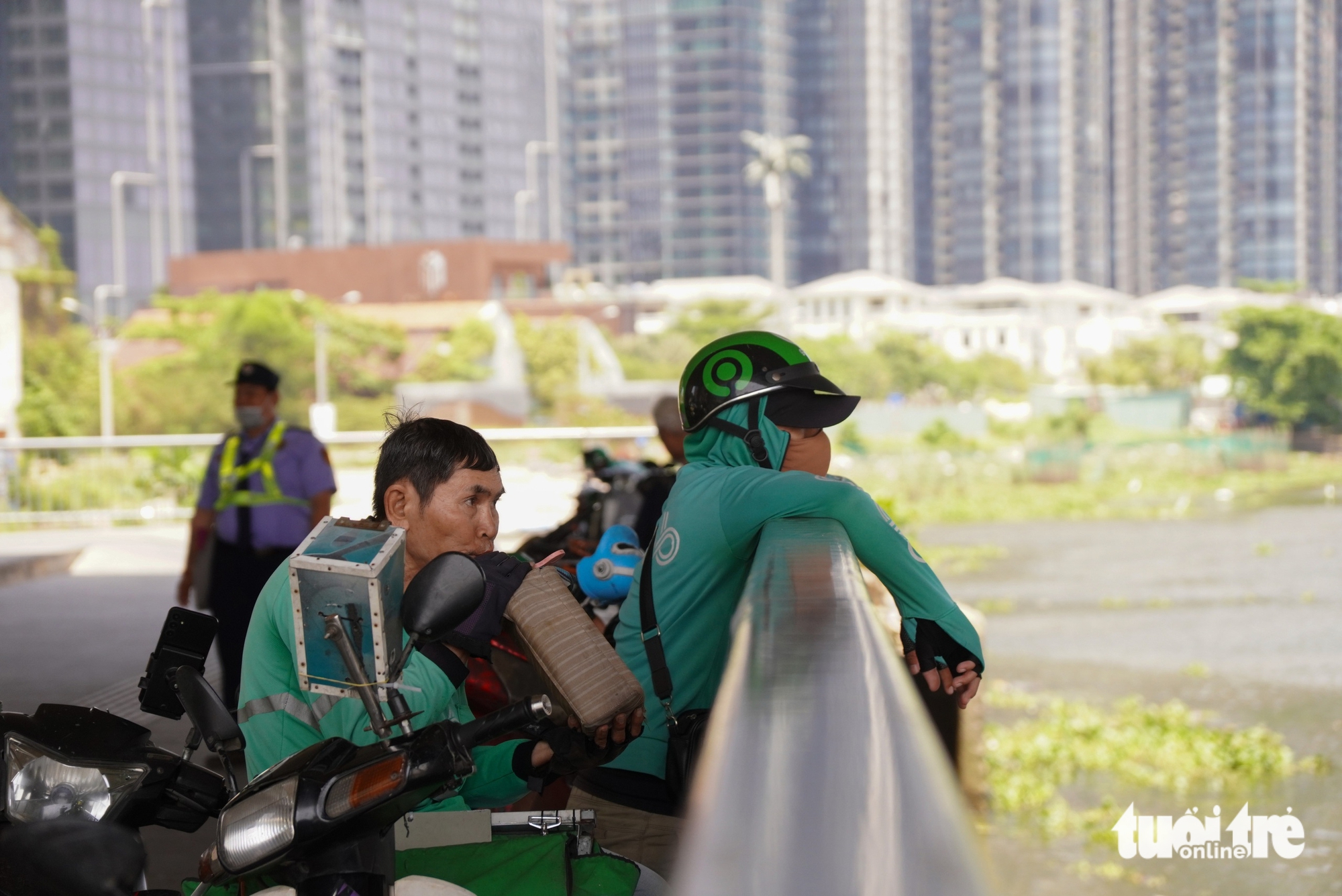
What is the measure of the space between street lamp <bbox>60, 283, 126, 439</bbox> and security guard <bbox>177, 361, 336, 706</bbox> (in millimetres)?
34020

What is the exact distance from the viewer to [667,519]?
2.35m

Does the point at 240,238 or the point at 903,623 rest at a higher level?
the point at 240,238

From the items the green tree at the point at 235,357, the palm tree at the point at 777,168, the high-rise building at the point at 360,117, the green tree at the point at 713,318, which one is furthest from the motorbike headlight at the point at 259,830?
the high-rise building at the point at 360,117

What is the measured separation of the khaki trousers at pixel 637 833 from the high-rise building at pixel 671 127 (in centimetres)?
10719

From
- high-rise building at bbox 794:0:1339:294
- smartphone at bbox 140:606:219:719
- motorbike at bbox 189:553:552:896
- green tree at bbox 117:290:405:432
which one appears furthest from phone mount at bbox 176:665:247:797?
high-rise building at bbox 794:0:1339:294

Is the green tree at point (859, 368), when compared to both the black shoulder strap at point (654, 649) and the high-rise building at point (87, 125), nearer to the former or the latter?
the high-rise building at point (87, 125)

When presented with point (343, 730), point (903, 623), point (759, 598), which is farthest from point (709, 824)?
point (903, 623)

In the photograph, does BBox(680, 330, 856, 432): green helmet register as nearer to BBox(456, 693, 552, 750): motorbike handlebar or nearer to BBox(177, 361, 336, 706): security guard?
BBox(456, 693, 552, 750): motorbike handlebar

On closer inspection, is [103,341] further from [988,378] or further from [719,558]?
[988,378]

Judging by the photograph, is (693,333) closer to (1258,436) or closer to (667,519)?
(1258,436)

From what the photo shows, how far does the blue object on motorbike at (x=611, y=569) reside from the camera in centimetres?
323

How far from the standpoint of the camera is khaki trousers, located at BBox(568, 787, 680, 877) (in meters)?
2.40

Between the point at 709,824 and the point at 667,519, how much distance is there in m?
1.37

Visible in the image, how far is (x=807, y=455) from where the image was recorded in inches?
98.1
